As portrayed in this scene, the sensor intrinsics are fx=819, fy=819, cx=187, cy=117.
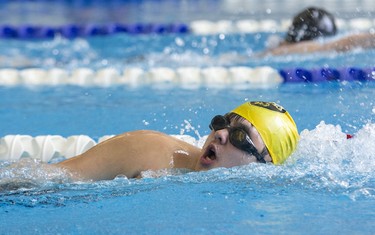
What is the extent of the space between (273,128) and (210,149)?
0.24 metres

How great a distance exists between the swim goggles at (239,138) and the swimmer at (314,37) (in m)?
3.01

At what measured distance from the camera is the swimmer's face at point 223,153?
2734 millimetres

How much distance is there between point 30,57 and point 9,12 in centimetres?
258

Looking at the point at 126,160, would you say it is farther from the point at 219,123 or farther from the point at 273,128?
the point at 273,128

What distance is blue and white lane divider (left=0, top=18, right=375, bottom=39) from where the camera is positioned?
691 centimetres

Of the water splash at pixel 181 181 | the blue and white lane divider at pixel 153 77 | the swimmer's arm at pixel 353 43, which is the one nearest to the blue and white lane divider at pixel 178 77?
the blue and white lane divider at pixel 153 77

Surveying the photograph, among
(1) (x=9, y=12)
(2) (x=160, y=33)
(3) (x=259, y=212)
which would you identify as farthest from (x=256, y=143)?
(1) (x=9, y=12)

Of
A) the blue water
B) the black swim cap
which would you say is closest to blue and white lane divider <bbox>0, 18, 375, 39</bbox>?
the blue water

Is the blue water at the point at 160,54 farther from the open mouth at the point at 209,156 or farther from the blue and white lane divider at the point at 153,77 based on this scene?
the open mouth at the point at 209,156

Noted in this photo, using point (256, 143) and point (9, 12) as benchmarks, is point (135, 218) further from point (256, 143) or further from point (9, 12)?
point (9, 12)

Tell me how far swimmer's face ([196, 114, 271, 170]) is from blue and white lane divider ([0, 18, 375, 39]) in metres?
4.20

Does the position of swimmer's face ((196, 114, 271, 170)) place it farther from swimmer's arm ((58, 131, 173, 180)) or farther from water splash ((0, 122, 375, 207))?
swimmer's arm ((58, 131, 173, 180))

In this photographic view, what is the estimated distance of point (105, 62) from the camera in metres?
5.89

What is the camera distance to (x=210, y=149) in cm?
274
